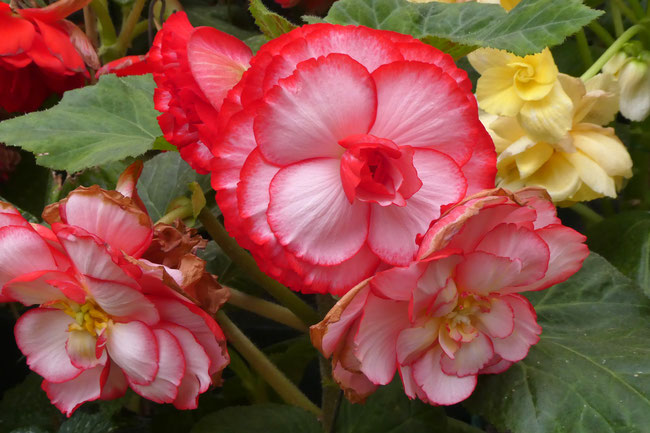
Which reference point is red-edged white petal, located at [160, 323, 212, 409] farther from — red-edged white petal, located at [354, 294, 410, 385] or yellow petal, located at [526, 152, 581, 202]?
yellow petal, located at [526, 152, 581, 202]

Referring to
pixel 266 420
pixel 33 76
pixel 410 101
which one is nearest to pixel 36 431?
pixel 266 420

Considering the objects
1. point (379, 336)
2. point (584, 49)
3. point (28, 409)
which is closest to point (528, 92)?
point (584, 49)

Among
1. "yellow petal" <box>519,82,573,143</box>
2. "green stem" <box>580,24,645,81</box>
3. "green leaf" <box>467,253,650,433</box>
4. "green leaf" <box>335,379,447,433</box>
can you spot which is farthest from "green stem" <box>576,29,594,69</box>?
"green leaf" <box>335,379,447,433</box>

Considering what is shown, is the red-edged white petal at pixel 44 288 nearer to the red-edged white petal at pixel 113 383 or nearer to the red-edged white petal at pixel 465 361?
the red-edged white petal at pixel 113 383

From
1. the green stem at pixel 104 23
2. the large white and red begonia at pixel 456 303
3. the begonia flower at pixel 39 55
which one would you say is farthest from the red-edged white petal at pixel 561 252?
the green stem at pixel 104 23

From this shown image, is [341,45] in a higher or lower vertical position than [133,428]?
higher

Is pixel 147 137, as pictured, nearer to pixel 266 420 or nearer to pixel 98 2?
pixel 266 420

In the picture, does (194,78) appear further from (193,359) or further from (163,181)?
(163,181)

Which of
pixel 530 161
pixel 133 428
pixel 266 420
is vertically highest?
pixel 530 161
